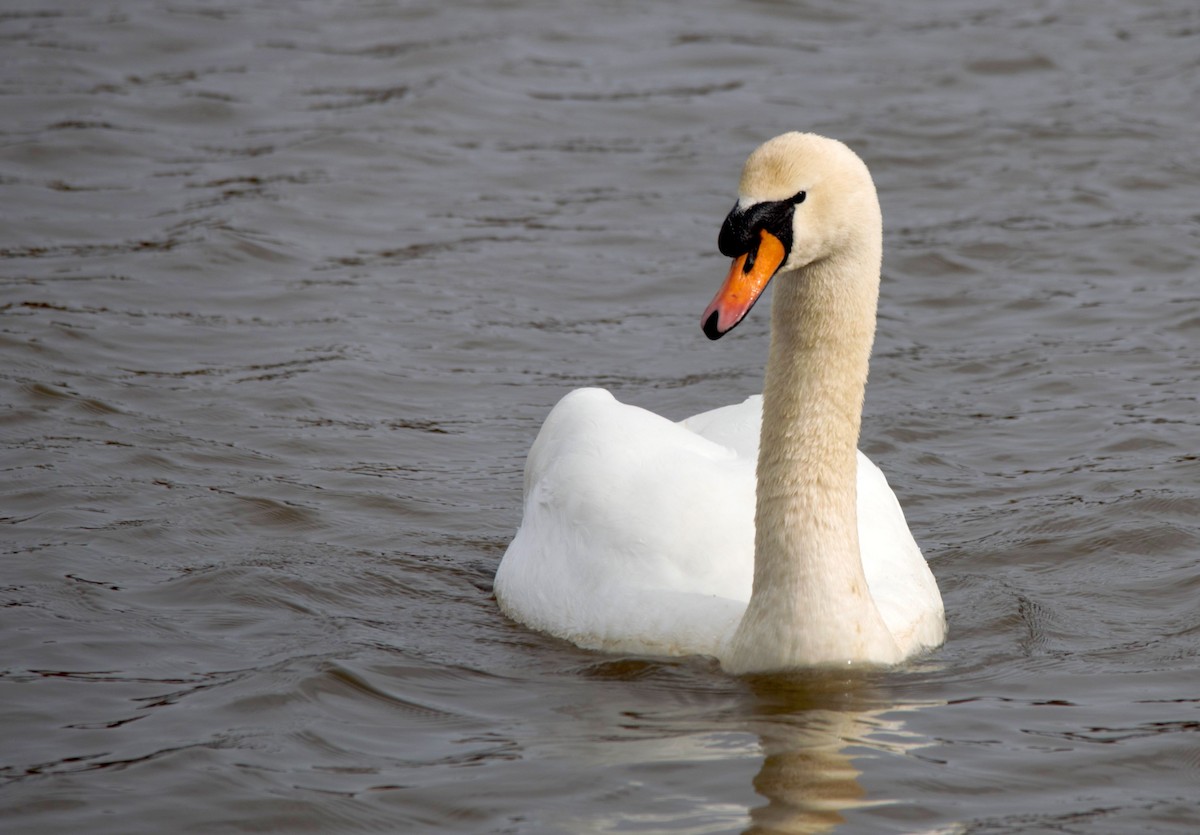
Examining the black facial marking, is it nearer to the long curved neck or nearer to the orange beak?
the orange beak

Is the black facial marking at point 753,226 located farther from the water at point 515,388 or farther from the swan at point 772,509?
the water at point 515,388

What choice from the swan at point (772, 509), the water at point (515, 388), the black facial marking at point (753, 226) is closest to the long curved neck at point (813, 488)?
the swan at point (772, 509)

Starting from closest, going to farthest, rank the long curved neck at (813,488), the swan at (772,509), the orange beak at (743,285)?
1. the orange beak at (743,285)
2. the swan at (772,509)
3. the long curved neck at (813,488)

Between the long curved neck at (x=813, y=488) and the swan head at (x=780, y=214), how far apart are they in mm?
229

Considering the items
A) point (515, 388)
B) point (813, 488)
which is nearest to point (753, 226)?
point (813, 488)

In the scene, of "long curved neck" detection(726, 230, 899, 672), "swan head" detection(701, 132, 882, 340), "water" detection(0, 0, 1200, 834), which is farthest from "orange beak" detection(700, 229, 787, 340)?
"water" detection(0, 0, 1200, 834)

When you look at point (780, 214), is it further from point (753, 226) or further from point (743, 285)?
point (743, 285)

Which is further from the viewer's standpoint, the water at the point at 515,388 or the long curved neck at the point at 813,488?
the long curved neck at the point at 813,488

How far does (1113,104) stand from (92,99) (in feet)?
27.8

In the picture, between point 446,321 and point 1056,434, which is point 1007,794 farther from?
point 446,321

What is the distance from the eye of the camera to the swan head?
6238 millimetres

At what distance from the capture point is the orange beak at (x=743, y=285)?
6.18m

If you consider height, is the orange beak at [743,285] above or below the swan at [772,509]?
above

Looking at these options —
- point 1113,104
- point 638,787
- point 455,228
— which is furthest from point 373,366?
point 1113,104
